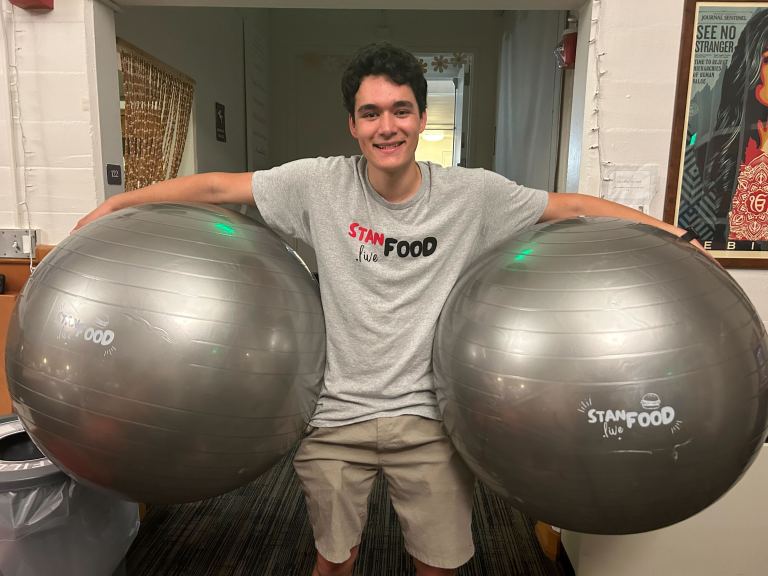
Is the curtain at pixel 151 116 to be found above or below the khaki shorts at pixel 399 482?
above

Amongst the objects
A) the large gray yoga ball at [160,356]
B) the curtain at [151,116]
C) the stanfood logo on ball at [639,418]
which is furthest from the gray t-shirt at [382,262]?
the curtain at [151,116]

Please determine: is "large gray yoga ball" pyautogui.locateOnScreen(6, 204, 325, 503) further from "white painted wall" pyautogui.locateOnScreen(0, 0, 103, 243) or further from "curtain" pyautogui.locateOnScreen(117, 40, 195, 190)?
"curtain" pyautogui.locateOnScreen(117, 40, 195, 190)

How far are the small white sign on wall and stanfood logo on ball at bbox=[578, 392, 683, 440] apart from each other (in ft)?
3.17

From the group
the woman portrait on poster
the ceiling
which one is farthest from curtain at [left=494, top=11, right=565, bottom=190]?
the woman portrait on poster

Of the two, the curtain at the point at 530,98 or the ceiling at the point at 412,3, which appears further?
the curtain at the point at 530,98

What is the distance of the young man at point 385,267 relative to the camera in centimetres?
118

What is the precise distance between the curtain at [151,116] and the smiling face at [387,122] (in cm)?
153

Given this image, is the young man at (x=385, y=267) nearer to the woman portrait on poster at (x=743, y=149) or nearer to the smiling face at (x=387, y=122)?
the smiling face at (x=387, y=122)

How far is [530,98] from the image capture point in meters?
3.08

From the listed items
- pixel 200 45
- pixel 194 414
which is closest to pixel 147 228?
pixel 194 414

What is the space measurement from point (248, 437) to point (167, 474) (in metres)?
0.15

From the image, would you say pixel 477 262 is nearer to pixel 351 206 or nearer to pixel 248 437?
pixel 351 206

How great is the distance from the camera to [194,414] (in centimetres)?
88

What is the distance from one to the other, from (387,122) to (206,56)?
263cm
